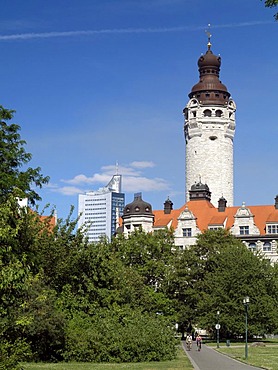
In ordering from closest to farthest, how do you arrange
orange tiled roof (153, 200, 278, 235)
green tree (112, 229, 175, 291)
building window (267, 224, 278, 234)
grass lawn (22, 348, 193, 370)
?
grass lawn (22, 348, 193, 370)
green tree (112, 229, 175, 291)
building window (267, 224, 278, 234)
orange tiled roof (153, 200, 278, 235)

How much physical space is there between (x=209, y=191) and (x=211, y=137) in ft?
35.0

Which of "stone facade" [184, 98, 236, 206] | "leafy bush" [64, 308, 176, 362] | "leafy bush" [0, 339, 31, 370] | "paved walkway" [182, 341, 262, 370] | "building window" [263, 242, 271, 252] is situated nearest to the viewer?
"leafy bush" [0, 339, 31, 370]

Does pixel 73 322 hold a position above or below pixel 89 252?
below

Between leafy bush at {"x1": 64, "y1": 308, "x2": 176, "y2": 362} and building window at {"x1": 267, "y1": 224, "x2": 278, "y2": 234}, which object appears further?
building window at {"x1": 267, "y1": 224, "x2": 278, "y2": 234}

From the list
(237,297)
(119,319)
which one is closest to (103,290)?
(119,319)

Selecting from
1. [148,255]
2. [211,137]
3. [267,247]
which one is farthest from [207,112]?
[148,255]

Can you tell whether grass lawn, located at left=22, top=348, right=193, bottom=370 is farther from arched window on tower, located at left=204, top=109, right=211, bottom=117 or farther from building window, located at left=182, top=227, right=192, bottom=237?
arched window on tower, located at left=204, top=109, right=211, bottom=117

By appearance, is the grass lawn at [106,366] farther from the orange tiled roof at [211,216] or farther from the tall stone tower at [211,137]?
the tall stone tower at [211,137]

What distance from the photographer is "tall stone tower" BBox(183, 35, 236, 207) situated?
4299 inches

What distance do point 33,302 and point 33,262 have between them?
456 inches

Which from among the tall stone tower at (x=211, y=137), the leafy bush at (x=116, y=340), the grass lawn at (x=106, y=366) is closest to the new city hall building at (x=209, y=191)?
the tall stone tower at (x=211, y=137)

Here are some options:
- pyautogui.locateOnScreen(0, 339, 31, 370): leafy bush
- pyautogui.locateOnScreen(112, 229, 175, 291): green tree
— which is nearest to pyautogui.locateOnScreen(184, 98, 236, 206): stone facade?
pyautogui.locateOnScreen(112, 229, 175, 291): green tree

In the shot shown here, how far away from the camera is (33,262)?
829 inches

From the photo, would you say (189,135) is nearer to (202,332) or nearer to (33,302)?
(202,332)
